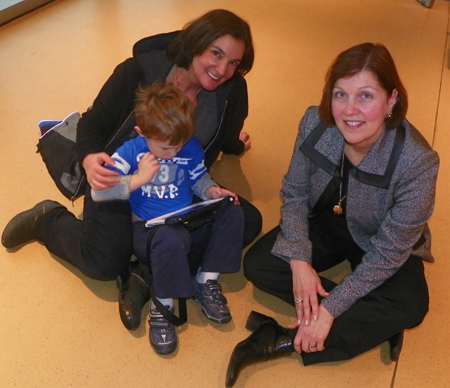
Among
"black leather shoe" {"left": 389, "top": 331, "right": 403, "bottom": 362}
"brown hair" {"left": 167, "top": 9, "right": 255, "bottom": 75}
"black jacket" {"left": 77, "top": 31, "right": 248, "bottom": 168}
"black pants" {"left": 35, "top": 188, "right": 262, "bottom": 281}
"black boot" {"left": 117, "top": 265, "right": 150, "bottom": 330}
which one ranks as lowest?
"black leather shoe" {"left": 389, "top": 331, "right": 403, "bottom": 362}

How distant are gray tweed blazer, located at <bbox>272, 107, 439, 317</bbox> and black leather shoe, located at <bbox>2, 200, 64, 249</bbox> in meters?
0.93

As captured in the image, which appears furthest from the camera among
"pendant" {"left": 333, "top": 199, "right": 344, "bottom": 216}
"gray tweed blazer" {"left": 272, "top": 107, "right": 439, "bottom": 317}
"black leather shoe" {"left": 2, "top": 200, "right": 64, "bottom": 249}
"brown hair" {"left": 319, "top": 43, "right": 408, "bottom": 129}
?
"black leather shoe" {"left": 2, "top": 200, "right": 64, "bottom": 249}

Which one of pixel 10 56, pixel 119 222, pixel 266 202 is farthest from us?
pixel 10 56

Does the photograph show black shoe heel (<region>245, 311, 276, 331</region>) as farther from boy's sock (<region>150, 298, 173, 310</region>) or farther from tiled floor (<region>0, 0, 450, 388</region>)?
boy's sock (<region>150, 298, 173, 310</region>)

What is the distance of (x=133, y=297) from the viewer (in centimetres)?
182

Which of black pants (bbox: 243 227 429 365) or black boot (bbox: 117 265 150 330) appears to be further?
black boot (bbox: 117 265 150 330)

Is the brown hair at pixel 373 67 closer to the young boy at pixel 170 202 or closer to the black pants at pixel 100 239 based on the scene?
the young boy at pixel 170 202

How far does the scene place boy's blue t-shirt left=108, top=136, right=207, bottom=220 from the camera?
1.67 metres

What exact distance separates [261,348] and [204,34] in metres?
1.07

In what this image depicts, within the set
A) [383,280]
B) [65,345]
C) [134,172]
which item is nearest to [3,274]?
[65,345]

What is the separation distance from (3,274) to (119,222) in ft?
1.79

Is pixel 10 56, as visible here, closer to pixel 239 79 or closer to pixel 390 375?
pixel 239 79

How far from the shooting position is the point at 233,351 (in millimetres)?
1679

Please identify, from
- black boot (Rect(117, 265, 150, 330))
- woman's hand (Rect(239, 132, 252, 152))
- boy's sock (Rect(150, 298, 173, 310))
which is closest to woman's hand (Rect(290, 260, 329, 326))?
boy's sock (Rect(150, 298, 173, 310))
